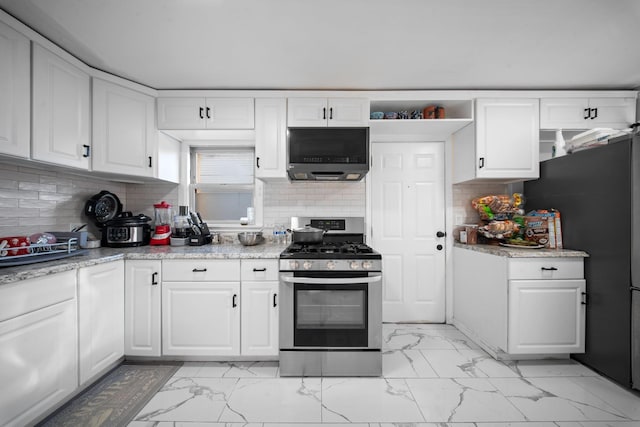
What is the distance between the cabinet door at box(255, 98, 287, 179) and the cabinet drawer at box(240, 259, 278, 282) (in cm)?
86

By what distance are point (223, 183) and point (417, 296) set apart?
252cm

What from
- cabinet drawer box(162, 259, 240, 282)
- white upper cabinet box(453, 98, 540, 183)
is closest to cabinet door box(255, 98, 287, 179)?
cabinet drawer box(162, 259, 240, 282)

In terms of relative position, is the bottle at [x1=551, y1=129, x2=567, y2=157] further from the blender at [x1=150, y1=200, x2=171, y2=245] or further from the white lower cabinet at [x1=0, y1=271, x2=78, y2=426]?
the white lower cabinet at [x1=0, y1=271, x2=78, y2=426]

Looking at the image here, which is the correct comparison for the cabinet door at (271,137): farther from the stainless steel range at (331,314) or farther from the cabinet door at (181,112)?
the stainless steel range at (331,314)

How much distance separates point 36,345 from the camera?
143cm

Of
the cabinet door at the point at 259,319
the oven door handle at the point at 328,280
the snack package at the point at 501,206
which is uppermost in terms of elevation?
the snack package at the point at 501,206

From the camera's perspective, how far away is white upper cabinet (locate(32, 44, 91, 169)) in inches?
68.1

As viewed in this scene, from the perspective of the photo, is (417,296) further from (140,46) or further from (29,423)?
(140,46)

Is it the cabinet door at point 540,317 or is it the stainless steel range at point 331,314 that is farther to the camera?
the cabinet door at point 540,317

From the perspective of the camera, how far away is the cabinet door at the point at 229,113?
8.23 feet

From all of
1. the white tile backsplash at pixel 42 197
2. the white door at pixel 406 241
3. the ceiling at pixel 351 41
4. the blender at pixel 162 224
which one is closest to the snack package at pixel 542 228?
the white door at pixel 406 241

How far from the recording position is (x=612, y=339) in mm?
1909

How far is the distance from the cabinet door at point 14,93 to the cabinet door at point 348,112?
2.10m

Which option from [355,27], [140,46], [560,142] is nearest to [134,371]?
[140,46]
